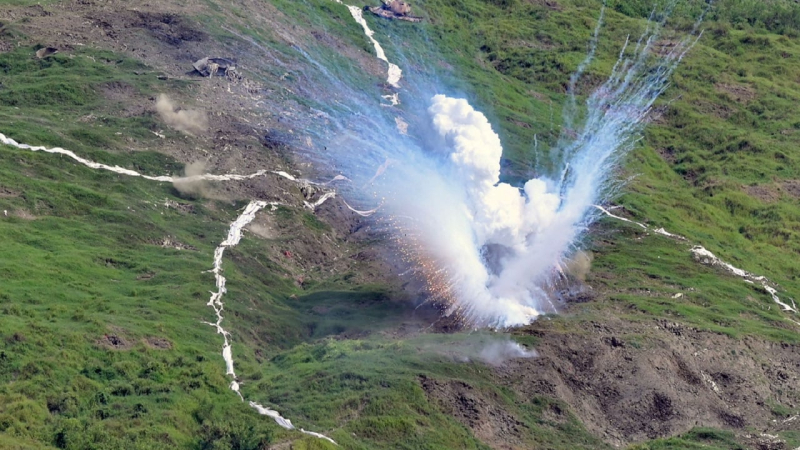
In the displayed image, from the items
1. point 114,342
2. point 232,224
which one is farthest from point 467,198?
point 114,342

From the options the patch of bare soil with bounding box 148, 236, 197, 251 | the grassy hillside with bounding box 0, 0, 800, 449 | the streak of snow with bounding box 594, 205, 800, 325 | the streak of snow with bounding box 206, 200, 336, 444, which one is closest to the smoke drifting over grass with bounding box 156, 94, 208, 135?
the grassy hillside with bounding box 0, 0, 800, 449

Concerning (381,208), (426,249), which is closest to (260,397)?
(426,249)

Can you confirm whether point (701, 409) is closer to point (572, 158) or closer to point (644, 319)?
point (644, 319)

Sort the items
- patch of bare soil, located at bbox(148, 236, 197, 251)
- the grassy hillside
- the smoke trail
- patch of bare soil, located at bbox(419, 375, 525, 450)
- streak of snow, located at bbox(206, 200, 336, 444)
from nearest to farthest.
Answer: the grassy hillside → streak of snow, located at bbox(206, 200, 336, 444) → patch of bare soil, located at bbox(419, 375, 525, 450) → the smoke trail → patch of bare soil, located at bbox(148, 236, 197, 251)

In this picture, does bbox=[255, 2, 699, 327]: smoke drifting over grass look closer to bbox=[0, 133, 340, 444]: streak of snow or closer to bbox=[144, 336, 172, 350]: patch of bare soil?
bbox=[0, 133, 340, 444]: streak of snow

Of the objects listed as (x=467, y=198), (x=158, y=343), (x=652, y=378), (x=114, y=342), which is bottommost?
(x=114, y=342)

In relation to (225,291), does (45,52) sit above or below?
below

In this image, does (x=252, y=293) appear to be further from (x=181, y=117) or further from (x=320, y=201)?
(x=181, y=117)
